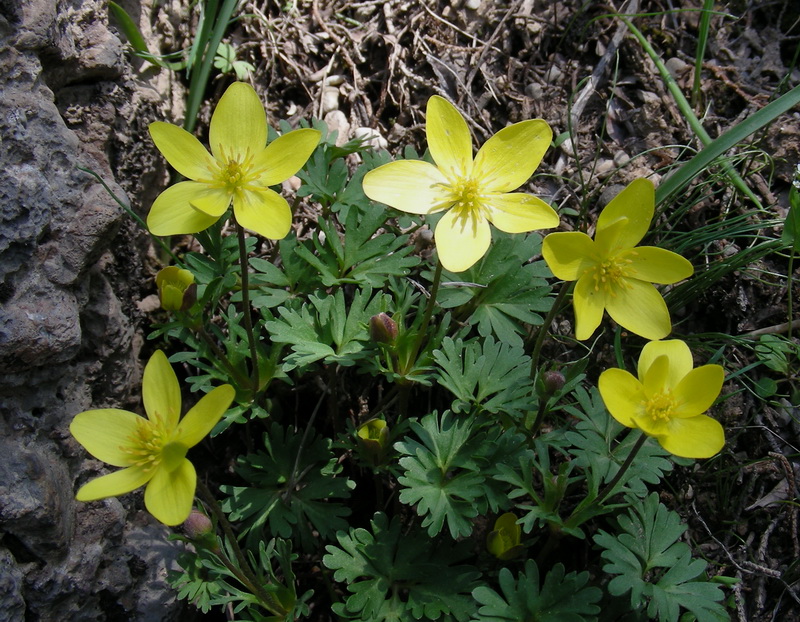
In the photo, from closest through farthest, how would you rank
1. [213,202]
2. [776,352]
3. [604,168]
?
[213,202]
[776,352]
[604,168]

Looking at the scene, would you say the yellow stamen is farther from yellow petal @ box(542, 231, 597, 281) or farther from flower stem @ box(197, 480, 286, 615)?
flower stem @ box(197, 480, 286, 615)

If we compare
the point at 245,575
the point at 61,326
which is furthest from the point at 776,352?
the point at 61,326

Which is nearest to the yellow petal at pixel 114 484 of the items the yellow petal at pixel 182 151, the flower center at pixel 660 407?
the yellow petal at pixel 182 151

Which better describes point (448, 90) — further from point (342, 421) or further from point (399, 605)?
point (399, 605)

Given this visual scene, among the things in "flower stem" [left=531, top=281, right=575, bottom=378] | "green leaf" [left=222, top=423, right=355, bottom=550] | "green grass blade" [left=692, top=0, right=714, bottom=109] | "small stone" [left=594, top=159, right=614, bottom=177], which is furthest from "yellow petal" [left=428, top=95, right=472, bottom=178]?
"green grass blade" [left=692, top=0, right=714, bottom=109]

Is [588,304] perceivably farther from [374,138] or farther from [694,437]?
[374,138]

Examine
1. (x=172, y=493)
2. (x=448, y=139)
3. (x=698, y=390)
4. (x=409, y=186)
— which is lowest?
(x=172, y=493)
